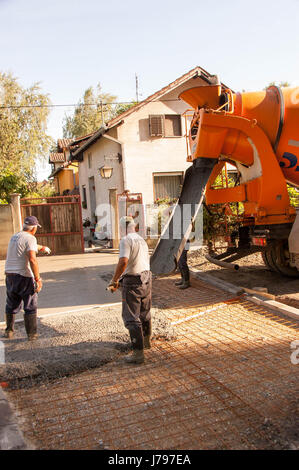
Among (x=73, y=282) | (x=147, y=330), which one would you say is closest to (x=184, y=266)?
(x=73, y=282)

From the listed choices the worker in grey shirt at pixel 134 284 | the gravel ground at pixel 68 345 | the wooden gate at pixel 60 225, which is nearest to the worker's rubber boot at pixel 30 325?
the gravel ground at pixel 68 345

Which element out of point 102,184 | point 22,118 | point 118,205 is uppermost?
point 22,118

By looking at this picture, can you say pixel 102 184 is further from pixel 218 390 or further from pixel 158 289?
pixel 218 390

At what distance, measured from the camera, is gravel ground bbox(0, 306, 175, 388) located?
4.26m

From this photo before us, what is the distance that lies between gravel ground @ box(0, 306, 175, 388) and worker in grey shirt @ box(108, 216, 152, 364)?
44 centimetres

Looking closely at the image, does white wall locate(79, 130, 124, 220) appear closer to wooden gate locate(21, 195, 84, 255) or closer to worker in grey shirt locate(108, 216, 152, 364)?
wooden gate locate(21, 195, 84, 255)

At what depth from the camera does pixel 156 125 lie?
1633 centimetres

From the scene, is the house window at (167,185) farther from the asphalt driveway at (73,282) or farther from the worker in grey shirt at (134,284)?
the worker in grey shirt at (134,284)

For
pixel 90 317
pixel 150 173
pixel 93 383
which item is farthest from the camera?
pixel 150 173

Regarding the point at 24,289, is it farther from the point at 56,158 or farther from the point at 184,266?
the point at 56,158

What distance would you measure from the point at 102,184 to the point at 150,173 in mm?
4149

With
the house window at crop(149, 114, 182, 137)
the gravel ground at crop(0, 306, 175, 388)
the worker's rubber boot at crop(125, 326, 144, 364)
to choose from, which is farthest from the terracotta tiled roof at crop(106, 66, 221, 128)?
the worker's rubber boot at crop(125, 326, 144, 364)

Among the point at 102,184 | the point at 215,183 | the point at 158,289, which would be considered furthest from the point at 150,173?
the point at 158,289

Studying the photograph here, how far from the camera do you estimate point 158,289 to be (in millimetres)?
8086
